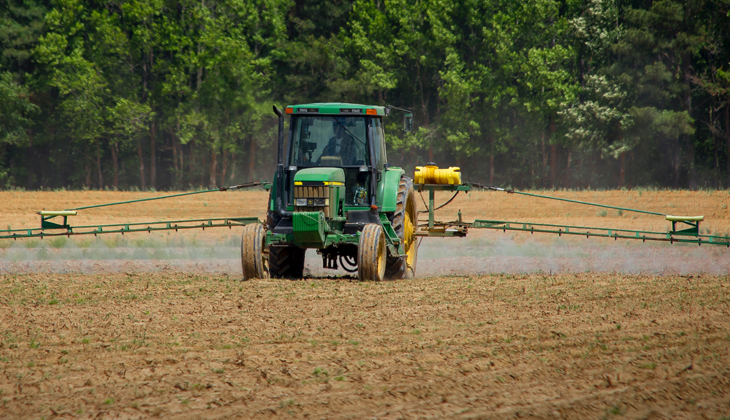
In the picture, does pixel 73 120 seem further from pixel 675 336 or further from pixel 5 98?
pixel 675 336

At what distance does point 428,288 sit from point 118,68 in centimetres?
4106

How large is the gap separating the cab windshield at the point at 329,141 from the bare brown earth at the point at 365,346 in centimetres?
202

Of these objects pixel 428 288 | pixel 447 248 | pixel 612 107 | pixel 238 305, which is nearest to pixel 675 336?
pixel 428 288

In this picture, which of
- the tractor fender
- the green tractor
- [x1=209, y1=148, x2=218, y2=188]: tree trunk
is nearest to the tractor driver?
the green tractor

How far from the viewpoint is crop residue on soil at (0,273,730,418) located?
6.10 meters

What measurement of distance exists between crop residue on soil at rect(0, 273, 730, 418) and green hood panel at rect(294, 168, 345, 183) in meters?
1.64

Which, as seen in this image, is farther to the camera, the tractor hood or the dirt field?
the dirt field

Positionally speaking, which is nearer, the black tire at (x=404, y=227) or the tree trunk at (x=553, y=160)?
the black tire at (x=404, y=227)

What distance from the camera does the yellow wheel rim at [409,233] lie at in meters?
13.6

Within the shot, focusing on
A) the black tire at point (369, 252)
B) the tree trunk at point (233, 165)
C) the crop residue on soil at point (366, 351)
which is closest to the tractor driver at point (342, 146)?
the black tire at point (369, 252)

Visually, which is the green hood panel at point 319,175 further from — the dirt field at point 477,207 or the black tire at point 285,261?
the dirt field at point 477,207

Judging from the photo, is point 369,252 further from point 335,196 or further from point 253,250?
point 253,250

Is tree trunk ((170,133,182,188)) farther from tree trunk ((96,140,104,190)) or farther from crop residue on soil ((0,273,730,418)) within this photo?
crop residue on soil ((0,273,730,418))

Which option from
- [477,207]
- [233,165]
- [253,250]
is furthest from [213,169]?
[253,250]
